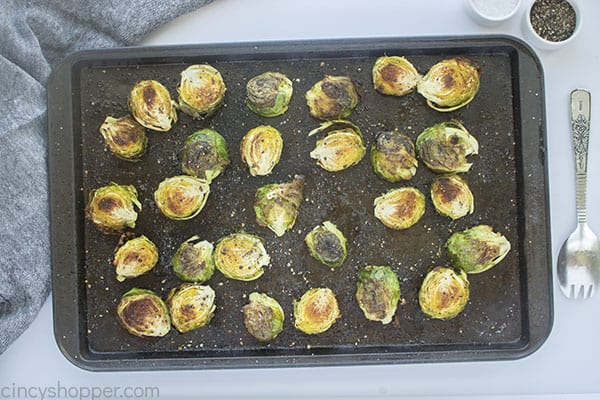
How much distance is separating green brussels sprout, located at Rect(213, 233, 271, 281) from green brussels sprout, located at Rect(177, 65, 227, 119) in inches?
10.1

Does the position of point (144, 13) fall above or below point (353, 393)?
above

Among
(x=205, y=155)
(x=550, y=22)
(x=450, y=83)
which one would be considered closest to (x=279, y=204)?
(x=205, y=155)

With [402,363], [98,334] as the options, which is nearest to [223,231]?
[98,334]

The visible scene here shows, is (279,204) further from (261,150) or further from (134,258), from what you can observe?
(134,258)

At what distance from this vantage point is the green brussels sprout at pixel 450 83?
4.52 ft

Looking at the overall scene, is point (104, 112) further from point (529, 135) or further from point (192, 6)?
point (529, 135)

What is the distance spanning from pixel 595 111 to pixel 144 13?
0.93 m

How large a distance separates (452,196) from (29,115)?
84cm

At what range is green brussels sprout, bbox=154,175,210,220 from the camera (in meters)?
1.39

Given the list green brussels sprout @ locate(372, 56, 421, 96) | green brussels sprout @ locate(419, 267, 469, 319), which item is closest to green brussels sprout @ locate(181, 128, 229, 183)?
green brussels sprout @ locate(372, 56, 421, 96)

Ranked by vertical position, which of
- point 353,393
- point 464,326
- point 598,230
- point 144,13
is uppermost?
point 144,13

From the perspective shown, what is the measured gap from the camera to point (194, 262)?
4.58ft

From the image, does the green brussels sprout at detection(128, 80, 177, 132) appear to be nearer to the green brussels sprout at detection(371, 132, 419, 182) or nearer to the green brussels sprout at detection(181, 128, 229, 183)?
the green brussels sprout at detection(181, 128, 229, 183)

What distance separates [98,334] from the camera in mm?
1443
